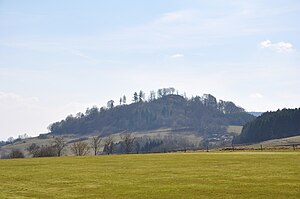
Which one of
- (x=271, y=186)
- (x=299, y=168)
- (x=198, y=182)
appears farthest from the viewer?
(x=299, y=168)

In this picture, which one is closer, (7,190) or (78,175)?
(7,190)

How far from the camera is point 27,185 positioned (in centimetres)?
3944

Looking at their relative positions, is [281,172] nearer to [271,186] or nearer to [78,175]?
[271,186]

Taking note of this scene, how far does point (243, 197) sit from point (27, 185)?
20.1 meters

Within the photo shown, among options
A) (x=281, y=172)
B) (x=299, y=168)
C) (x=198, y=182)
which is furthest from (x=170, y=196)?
(x=299, y=168)

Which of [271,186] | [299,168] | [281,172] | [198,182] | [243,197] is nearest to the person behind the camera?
[243,197]

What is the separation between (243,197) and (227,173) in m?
15.3

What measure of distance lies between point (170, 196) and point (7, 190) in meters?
14.4

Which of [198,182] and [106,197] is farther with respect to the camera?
[198,182]

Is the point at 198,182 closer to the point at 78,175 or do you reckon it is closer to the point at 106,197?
the point at 106,197

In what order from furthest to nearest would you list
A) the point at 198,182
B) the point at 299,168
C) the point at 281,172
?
Answer: 1. the point at 299,168
2. the point at 281,172
3. the point at 198,182

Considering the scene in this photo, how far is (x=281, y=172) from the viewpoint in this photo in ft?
145

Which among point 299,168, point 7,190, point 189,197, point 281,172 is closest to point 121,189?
point 189,197

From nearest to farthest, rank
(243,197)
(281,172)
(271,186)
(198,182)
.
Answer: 1. (243,197)
2. (271,186)
3. (198,182)
4. (281,172)
